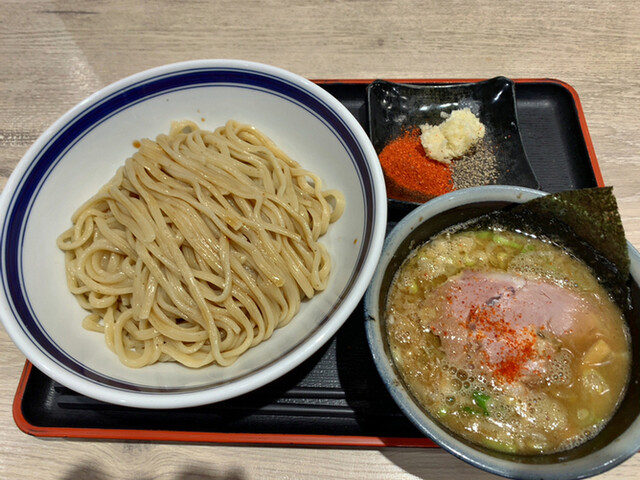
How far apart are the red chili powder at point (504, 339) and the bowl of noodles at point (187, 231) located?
511mm

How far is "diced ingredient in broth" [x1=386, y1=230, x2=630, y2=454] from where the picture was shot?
1459mm

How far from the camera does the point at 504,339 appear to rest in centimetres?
158

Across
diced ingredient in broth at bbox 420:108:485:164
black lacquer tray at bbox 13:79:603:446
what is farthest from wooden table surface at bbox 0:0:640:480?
black lacquer tray at bbox 13:79:603:446

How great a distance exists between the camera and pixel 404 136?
8.09ft

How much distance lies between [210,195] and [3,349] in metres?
1.23

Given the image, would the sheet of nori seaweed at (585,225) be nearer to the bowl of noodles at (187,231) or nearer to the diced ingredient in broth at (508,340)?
the diced ingredient in broth at (508,340)

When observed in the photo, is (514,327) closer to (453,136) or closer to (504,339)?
(504,339)

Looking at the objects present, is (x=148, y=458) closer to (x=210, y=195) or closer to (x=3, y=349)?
(x=3, y=349)

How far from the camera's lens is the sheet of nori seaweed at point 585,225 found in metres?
1.55

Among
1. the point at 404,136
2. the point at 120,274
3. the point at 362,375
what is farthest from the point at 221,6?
the point at 362,375

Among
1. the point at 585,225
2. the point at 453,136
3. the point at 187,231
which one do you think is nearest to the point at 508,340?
the point at 585,225

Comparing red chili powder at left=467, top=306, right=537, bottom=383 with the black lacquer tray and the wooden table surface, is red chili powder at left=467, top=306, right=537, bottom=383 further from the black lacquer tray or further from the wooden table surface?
the wooden table surface

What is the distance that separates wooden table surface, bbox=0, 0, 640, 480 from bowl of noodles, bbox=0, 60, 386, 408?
38.1 inches

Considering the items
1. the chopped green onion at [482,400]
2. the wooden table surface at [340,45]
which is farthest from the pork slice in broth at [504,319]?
the wooden table surface at [340,45]
